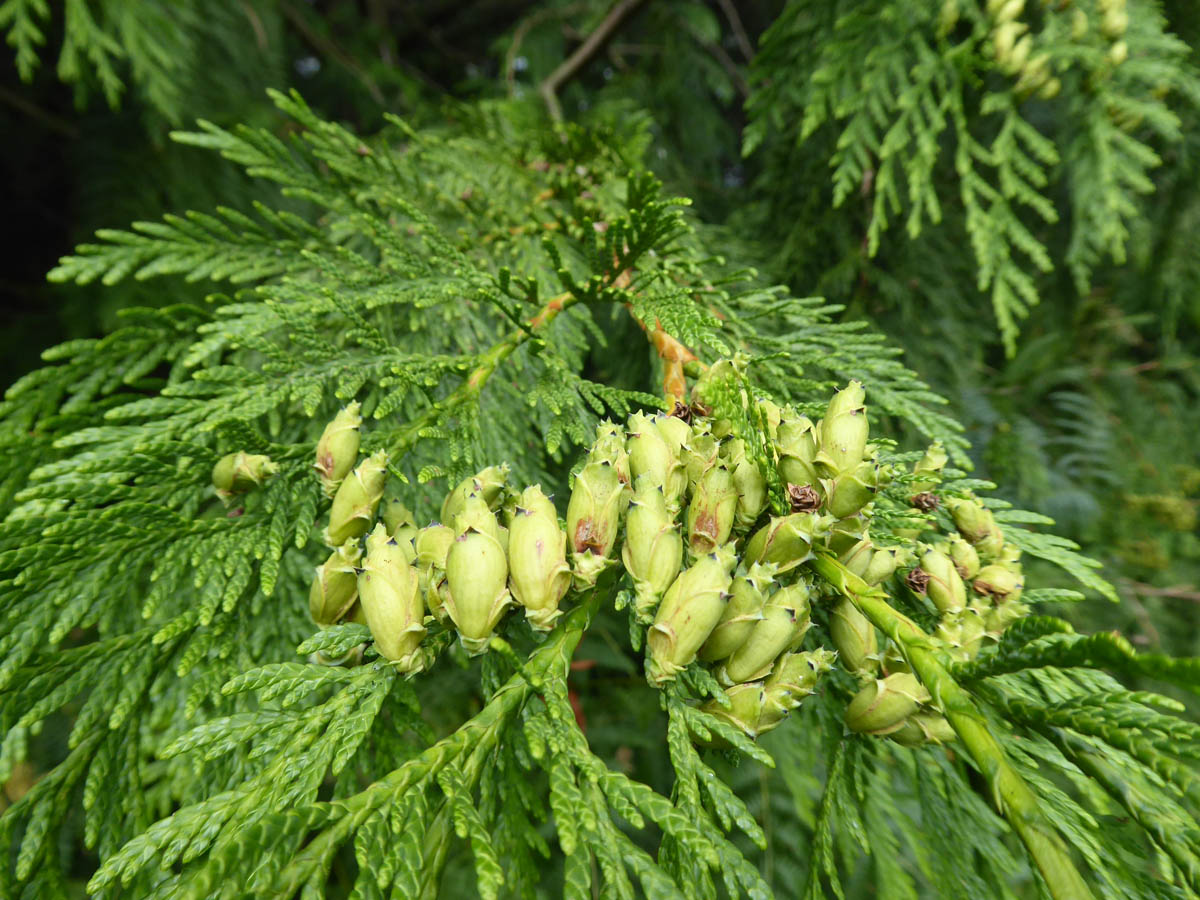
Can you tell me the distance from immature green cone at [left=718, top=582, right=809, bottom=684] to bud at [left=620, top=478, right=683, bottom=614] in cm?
9

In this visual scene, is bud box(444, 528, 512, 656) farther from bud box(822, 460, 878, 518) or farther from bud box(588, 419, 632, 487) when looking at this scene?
bud box(822, 460, 878, 518)

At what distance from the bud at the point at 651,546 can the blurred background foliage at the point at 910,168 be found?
1.02m

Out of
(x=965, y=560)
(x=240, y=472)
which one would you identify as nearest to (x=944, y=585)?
(x=965, y=560)

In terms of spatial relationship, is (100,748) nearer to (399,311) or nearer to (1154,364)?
(399,311)

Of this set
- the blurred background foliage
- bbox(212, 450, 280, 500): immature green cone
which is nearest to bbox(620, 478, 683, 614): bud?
bbox(212, 450, 280, 500): immature green cone

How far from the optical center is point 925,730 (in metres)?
0.63

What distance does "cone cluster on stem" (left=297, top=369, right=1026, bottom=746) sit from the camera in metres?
0.61

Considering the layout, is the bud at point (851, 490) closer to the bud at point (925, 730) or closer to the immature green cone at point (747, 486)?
the immature green cone at point (747, 486)

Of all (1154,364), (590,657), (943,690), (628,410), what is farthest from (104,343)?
(1154,364)

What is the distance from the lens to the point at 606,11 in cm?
231

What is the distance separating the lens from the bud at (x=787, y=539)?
609 millimetres

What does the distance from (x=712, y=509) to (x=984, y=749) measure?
0.28 meters

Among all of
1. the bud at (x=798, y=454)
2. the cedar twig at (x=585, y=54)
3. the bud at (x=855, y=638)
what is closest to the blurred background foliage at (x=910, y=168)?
the cedar twig at (x=585, y=54)

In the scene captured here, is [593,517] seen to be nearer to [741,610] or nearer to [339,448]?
[741,610]
